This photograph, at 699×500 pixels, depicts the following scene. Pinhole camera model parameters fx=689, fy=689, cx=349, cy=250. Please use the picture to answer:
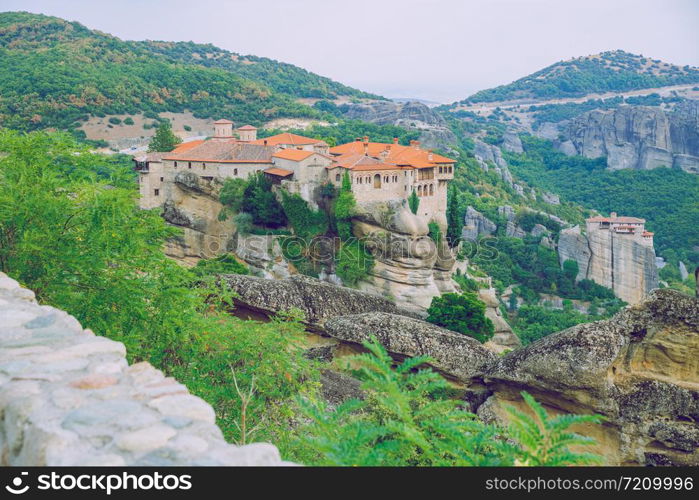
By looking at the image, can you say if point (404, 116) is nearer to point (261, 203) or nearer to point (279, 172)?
point (279, 172)

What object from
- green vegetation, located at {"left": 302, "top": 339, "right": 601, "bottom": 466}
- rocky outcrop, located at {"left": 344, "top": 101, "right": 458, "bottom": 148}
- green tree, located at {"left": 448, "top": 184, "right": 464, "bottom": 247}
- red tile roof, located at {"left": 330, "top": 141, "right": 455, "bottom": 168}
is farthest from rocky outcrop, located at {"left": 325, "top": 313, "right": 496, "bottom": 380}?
rocky outcrop, located at {"left": 344, "top": 101, "right": 458, "bottom": 148}

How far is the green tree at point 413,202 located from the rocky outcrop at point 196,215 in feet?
34.0

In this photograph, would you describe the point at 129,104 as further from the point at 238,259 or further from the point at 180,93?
the point at 238,259

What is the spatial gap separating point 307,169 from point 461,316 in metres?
12.2

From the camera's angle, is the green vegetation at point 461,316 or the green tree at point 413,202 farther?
the green tree at point 413,202

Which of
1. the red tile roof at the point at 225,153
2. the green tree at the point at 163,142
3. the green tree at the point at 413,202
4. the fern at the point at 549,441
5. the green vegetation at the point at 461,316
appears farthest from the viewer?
the green tree at the point at 163,142

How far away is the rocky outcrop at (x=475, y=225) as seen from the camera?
2564 inches

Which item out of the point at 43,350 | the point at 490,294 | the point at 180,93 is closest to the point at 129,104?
the point at 180,93

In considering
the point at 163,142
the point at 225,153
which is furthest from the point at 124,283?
the point at 163,142

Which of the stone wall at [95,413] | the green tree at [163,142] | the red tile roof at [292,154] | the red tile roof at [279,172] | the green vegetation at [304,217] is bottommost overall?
the green vegetation at [304,217]

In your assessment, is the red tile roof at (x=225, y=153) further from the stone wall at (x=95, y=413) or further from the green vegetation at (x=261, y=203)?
the stone wall at (x=95, y=413)

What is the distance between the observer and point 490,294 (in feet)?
143

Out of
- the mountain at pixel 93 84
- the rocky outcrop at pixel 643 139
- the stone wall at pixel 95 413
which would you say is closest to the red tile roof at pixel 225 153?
the mountain at pixel 93 84

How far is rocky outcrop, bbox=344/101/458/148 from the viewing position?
3563 inches
